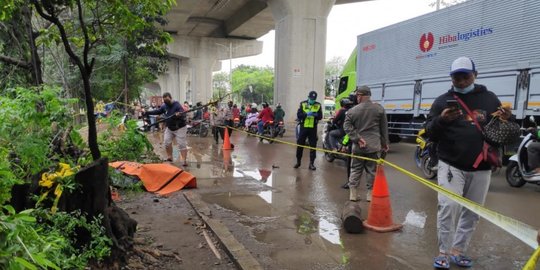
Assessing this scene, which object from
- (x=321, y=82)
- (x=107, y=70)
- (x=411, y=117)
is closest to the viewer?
(x=411, y=117)

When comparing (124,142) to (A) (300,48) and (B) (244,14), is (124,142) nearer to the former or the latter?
(A) (300,48)

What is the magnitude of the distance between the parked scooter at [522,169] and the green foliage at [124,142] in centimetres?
721

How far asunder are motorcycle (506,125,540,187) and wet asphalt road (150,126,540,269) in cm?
18

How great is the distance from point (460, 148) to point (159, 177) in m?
5.05

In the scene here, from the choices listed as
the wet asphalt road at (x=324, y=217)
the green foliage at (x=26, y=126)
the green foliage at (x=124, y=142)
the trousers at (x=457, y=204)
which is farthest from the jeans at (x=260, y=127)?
the trousers at (x=457, y=204)

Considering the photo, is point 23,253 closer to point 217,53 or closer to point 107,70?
point 107,70

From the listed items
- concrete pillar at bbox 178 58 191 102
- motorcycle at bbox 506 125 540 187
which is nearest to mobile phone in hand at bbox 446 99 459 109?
motorcycle at bbox 506 125 540 187

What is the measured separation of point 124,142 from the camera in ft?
27.2

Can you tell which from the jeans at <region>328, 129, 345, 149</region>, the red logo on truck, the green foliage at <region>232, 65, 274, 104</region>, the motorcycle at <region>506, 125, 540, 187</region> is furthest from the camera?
the green foliage at <region>232, 65, 274, 104</region>

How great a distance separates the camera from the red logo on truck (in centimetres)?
1223

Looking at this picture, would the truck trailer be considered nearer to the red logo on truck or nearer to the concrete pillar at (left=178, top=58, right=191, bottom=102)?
the red logo on truck

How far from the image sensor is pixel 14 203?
10.9 ft

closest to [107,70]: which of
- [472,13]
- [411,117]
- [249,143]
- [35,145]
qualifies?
[249,143]

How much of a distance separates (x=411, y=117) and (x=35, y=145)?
1185 cm
